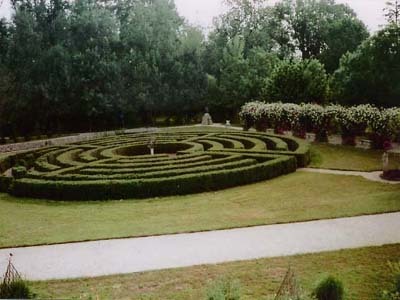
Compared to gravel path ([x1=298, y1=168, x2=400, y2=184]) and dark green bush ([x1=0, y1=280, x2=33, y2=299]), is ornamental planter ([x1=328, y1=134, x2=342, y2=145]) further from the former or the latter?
dark green bush ([x1=0, y1=280, x2=33, y2=299])

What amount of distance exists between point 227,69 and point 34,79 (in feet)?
58.7

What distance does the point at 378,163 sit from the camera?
2055 centimetres

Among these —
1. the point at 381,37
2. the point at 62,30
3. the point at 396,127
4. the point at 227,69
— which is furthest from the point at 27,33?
the point at 396,127

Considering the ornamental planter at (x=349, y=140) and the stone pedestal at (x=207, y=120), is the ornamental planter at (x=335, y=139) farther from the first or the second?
the stone pedestal at (x=207, y=120)

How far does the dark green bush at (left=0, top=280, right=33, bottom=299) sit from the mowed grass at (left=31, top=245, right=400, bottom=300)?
100cm

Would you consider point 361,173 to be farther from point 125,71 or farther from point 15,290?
point 125,71

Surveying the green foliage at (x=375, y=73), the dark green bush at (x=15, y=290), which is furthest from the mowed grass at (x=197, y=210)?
the green foliage at (x=375, y=73)

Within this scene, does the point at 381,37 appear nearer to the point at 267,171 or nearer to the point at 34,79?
the point at 267,171

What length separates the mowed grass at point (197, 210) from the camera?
39.5ft

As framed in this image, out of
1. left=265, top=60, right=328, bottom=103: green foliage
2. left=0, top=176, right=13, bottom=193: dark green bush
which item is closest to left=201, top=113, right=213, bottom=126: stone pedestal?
left=265, top=60, right=328, bottom=103: green foliage

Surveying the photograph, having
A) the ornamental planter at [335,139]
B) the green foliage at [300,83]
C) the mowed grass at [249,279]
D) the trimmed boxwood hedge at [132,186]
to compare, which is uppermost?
the green foliage at [300,83]

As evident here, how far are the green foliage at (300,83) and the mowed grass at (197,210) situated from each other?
20374 mm

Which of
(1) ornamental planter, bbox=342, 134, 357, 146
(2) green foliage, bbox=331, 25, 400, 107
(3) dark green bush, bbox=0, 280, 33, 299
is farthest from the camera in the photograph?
→ (2) green foliage, bbox=331, 25, 400, 107

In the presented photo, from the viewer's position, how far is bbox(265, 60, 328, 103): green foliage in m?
37.1
